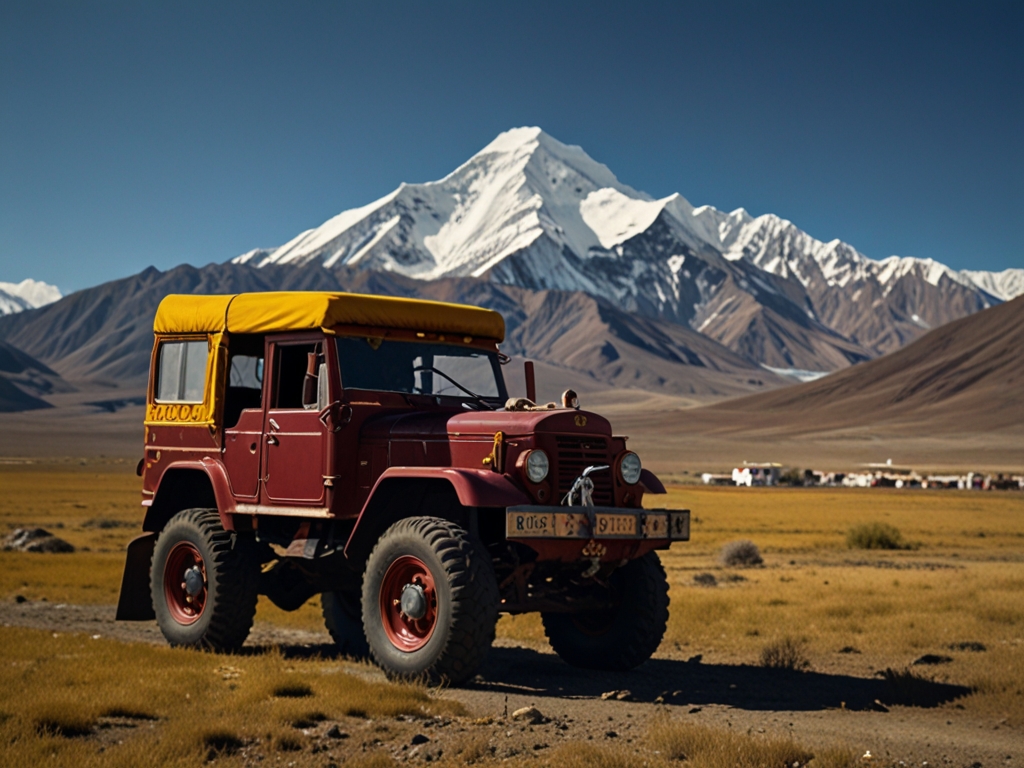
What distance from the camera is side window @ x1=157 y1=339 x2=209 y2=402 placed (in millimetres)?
13805

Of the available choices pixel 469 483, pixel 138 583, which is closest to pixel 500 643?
pixel 138 583

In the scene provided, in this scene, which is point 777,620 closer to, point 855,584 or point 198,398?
point 855,584

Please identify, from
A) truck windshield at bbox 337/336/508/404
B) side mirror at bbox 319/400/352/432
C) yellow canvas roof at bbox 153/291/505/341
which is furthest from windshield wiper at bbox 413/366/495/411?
side mirror at bbox 319/400/352/432

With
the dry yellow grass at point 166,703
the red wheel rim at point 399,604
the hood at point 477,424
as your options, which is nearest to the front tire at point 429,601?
the red wheel rim at point 399,604

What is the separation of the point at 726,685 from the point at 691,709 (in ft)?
6.35

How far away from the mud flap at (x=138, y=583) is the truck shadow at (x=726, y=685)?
425cm

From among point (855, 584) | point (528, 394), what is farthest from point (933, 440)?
point (528, 394)

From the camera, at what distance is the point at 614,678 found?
1254 centimetres

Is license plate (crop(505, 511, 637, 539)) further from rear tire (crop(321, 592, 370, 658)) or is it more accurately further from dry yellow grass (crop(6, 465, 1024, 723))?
rear tire (crop(321, 592, 370, 658))

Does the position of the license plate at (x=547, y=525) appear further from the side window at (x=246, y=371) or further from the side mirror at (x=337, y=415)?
the side window at (x=246, y=371)

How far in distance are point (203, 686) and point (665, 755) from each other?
4.39 metres

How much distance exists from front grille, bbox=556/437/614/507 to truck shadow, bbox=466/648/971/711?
75.1 inches

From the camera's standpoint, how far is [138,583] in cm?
1449

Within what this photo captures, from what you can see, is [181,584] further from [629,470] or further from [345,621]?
[629,470]
